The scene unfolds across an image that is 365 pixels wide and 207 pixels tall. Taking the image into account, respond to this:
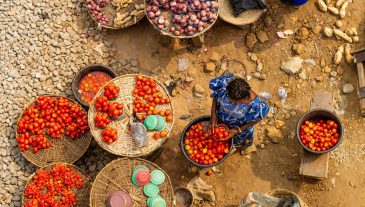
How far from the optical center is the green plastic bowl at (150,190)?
624 cm

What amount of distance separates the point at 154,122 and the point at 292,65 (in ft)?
8.72

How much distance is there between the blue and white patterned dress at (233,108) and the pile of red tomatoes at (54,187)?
2.48 m

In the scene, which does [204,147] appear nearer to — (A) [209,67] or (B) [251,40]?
(A) [209,67]

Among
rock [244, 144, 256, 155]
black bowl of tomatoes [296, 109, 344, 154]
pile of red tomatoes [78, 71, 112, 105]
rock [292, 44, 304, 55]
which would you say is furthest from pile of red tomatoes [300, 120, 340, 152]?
pile of red tomatoes [78, 71, 112, 105]

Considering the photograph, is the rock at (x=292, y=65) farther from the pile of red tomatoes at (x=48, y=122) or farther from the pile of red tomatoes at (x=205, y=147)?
the pile of red tomatoes at (x=48, y=122)

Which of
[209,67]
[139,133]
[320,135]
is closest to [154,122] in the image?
[139,133]

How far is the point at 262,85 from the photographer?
7.67 metres

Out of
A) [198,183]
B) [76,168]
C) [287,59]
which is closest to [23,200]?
[76,168]

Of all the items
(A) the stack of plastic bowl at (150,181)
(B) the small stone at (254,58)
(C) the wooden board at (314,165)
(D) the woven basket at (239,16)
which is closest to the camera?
(A) the stack of plastic bowl at (150,181)

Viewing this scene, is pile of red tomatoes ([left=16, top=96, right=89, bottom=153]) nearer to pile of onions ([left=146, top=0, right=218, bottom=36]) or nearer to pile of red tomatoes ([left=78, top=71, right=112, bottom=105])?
pile of red tomatoes ([left=78, top=71, right=112, bottom=105])

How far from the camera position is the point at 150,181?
248 inches

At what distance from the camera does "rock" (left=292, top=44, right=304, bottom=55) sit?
25.1 feet

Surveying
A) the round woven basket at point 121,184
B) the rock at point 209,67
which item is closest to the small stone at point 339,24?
the rock at point 209,67

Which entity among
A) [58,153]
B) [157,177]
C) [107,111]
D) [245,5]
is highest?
[245,5]
